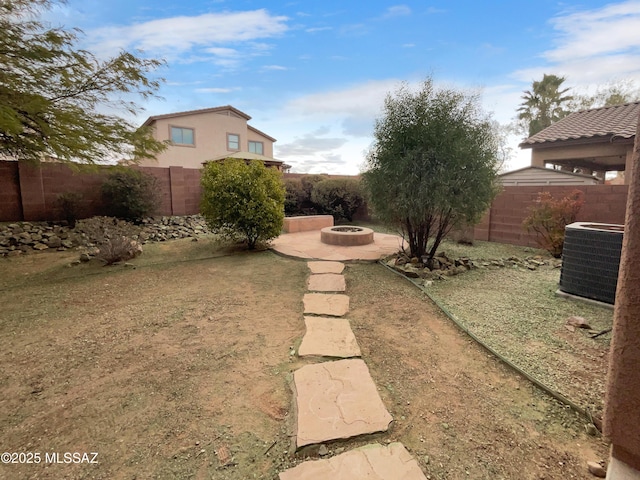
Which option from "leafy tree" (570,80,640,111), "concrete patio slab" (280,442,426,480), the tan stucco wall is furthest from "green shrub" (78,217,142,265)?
"leafy tree" (570,80,640,111)

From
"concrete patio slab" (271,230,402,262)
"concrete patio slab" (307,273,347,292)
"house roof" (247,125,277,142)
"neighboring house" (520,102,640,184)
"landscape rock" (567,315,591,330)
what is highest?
"house roof" (247,125,277,142)

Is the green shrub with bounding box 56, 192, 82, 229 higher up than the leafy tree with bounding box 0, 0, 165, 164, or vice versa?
the leafy tree with bounding box 0, 0, 165, 164

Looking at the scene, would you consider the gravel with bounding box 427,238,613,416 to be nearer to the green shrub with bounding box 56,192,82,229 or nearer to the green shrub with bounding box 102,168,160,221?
the green shrub with bounding box 102,168,160,221

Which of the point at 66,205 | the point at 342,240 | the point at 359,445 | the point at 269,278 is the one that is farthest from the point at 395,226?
the point at 66,205

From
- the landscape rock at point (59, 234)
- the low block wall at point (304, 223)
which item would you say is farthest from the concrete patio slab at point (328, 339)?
the low block wall at point (304, 223)

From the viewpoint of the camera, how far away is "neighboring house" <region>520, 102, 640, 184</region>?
8.26 meters

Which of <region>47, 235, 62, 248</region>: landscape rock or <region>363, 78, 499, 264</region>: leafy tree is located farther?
<region>47, 235, 62, 248</region>: landscape rock

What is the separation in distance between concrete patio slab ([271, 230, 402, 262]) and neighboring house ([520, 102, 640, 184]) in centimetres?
633

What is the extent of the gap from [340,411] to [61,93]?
6949 mm

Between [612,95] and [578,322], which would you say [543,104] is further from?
[578,322]

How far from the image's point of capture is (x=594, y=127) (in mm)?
9203

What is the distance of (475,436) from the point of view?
1690 mm

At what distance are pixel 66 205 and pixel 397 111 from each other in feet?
27.8

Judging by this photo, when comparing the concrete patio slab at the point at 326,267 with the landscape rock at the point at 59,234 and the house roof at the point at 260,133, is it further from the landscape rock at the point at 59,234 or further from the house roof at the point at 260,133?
the house roof at the point at 260,133
